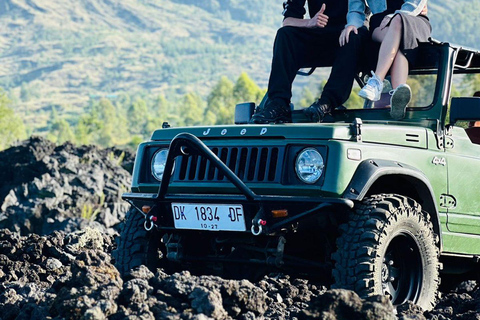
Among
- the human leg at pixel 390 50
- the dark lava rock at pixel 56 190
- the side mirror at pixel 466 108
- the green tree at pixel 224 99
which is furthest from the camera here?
the green tree at pixel 224 99

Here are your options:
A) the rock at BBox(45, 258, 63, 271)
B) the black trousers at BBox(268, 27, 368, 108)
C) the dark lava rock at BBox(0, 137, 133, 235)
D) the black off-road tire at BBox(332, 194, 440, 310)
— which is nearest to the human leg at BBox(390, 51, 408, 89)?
the black trousers at BBox(268, 27, 368, 108)

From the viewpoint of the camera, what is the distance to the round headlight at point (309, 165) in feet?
18.7

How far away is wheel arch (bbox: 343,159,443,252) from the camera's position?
562 cm

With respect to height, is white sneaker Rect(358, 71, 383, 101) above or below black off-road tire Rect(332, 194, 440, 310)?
above

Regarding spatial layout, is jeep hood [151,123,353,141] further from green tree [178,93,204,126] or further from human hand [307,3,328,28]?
green tree [178,93,204,126]

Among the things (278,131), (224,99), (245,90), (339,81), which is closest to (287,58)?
(339,81)

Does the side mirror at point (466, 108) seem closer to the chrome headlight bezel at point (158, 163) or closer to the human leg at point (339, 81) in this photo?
the human leg at point (339, 81)

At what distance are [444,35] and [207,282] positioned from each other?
17321 centimetres

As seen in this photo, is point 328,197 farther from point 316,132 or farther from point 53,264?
point 53,264

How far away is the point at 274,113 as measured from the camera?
6883mm

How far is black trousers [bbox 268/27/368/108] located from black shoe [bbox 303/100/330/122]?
0.04 metres

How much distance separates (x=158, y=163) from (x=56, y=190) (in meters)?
10.4

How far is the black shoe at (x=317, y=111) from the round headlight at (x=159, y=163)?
1167 mm

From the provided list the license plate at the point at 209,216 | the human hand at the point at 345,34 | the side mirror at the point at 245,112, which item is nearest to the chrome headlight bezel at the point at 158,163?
the license plate at the point at 209,216
